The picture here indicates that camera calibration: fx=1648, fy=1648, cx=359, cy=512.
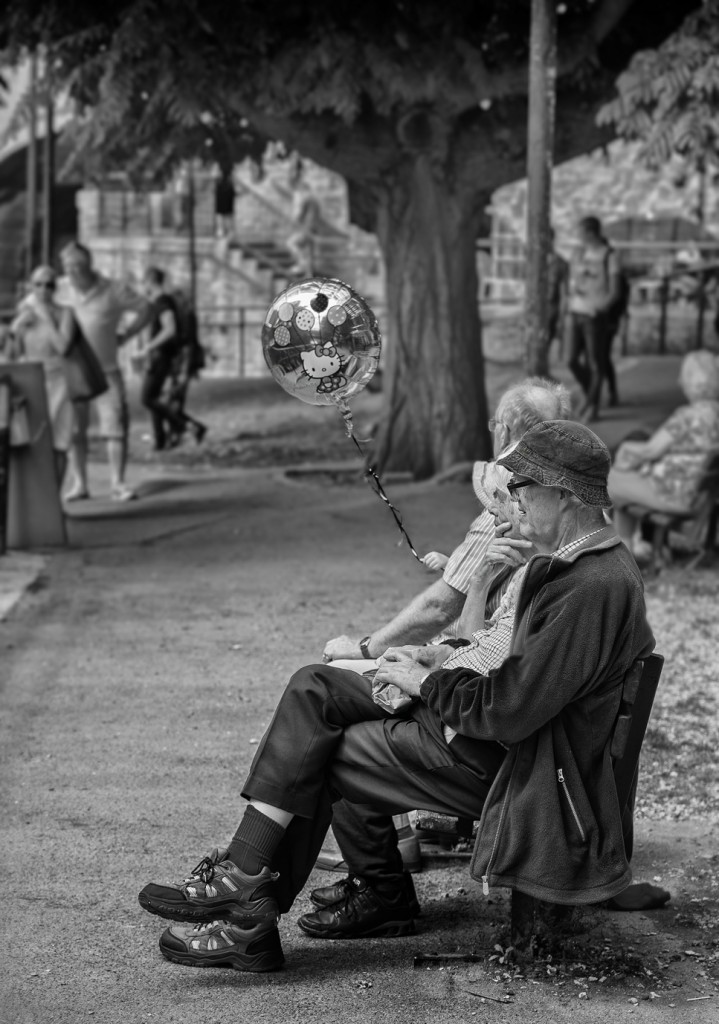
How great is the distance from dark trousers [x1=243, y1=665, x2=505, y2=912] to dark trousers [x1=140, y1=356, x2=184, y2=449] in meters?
12.6

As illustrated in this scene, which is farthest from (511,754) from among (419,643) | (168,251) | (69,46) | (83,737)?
(168,251)

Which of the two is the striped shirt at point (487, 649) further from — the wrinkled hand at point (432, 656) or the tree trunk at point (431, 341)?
the tree trunk at point (431, 341)

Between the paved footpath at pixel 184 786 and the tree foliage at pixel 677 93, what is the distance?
9.47ft

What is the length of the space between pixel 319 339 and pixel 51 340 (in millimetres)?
6855

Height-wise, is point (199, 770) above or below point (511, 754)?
below

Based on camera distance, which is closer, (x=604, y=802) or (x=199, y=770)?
(x=604, y=802)

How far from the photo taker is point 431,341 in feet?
46.0

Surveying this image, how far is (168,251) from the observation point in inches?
1448

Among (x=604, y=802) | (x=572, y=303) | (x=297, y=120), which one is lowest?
(x=604, y=802)

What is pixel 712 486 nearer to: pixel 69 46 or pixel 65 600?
pixel 65 600

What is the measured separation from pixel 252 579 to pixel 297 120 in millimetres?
4746

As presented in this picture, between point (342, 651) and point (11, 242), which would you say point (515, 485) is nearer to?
point (342, 651)

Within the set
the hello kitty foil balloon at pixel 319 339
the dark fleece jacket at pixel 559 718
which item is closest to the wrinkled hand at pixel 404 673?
the dark fleece jacket at pixel 559 718

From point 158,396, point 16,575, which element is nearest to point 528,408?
point 16,575
